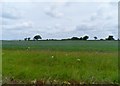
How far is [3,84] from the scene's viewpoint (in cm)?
1000

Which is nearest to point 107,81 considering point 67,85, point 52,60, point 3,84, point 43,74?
point 67,85

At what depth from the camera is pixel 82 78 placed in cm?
1156

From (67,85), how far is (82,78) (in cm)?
203

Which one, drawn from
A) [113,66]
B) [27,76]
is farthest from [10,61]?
[113,66]

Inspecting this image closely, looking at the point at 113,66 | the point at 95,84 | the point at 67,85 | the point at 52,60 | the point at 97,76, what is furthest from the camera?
the point at 52,60

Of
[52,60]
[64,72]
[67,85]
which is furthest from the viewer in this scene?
[52,60]

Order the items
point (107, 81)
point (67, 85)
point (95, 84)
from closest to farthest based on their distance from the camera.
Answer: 1. point (67, 85)
2. point (95, 84)
3. point (107, 81)

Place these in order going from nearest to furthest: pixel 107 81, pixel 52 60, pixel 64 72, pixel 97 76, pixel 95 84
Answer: pixel 95 84
pixel 107 81
pixel 97 76
pixel 64 72
pixel 52 60

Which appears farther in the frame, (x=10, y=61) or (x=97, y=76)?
(x=10, y=61)

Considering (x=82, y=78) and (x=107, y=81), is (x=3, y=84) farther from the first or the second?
(x=107, y=81)

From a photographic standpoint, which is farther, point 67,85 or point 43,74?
point 43,74

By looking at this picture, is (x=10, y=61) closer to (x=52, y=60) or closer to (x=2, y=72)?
(x=52, y=60)

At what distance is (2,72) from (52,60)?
14.7 ft

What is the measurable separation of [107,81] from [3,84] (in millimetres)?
4028
